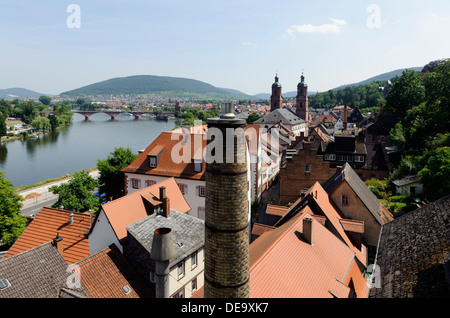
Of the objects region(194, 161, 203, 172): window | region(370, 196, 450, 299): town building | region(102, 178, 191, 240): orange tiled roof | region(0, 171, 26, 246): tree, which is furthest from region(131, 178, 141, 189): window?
region(370, 196, 450, 299): town building

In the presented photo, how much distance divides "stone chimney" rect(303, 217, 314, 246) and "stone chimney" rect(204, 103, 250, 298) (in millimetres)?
7209

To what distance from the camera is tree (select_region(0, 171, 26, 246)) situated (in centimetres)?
2444

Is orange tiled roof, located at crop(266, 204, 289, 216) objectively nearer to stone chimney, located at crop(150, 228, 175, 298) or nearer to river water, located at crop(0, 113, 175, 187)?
stone chimney, located at crop(150, 228, 175, 298)

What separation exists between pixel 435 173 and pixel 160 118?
7210 inches

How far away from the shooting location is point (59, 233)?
19.7 m

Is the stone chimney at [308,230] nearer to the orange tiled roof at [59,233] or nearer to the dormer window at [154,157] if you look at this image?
the orange tiled roof at [59,233]

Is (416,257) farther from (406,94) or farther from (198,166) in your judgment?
(406,94)

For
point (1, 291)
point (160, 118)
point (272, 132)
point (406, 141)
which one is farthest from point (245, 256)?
point (160, 118)

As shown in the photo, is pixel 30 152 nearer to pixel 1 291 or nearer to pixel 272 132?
pixel 272 132

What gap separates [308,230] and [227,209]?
8.03 meters

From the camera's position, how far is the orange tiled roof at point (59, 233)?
742 inches

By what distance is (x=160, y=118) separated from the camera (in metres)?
196

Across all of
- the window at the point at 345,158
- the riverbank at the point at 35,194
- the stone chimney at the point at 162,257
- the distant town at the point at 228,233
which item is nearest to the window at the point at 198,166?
the distant town at the point at 228,233

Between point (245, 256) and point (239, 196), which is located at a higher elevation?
point (239, 196)
